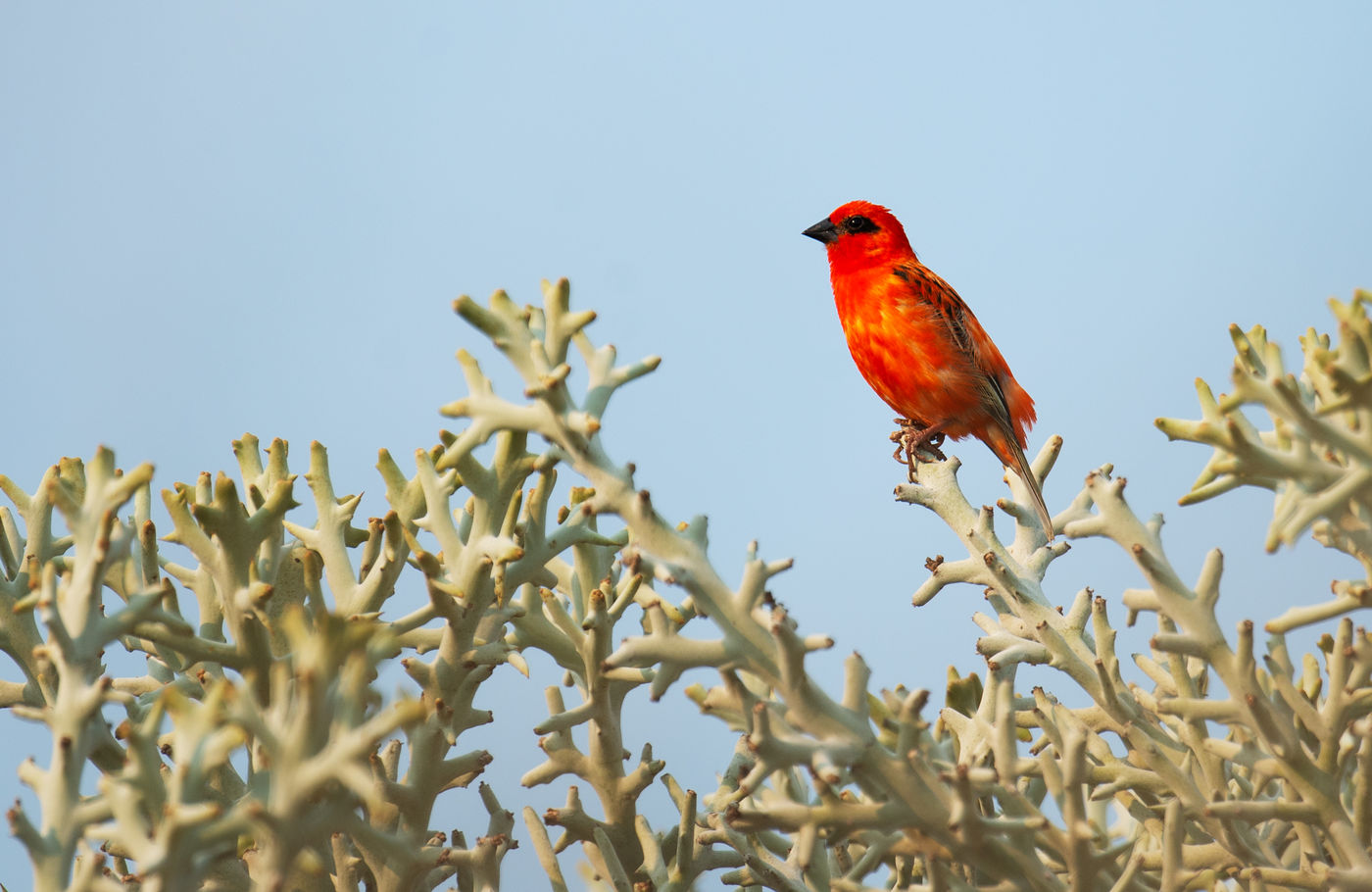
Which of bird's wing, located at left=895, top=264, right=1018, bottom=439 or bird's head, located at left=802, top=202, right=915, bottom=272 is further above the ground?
bird's head, located at left=802, top=202, right=915, bottom=272

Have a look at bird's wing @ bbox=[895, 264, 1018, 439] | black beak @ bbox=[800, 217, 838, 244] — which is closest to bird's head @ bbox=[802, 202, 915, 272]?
black beak @ bbox=[800, 217, 838, 244]

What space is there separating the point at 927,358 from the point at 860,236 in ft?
2.79

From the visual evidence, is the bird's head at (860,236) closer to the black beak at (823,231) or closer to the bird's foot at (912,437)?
the black beak at (823,231)

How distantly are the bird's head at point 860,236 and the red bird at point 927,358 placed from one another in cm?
2

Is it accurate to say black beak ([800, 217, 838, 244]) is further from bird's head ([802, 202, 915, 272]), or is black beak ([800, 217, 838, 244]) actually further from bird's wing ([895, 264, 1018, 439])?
bird's wing ([895, 264, 1018, 439])

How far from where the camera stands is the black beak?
5.35 metres

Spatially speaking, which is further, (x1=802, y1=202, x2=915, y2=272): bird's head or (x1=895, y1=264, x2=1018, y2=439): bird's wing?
(x1=802, y1=202, x2=915, y2=272): bird's head

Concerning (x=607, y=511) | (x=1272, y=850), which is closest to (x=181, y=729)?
(x=607, y=511)

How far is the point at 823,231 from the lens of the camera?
17.6 feet

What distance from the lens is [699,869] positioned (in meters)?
2.59

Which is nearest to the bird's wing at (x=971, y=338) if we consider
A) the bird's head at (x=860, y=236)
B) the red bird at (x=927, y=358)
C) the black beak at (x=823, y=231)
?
the red bird at (x=927, y=358)

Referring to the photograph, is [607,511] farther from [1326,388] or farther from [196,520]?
[1326,388]

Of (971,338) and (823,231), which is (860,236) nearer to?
(823,231)

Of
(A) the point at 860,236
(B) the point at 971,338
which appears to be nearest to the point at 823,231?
(A) the point at 860,236
